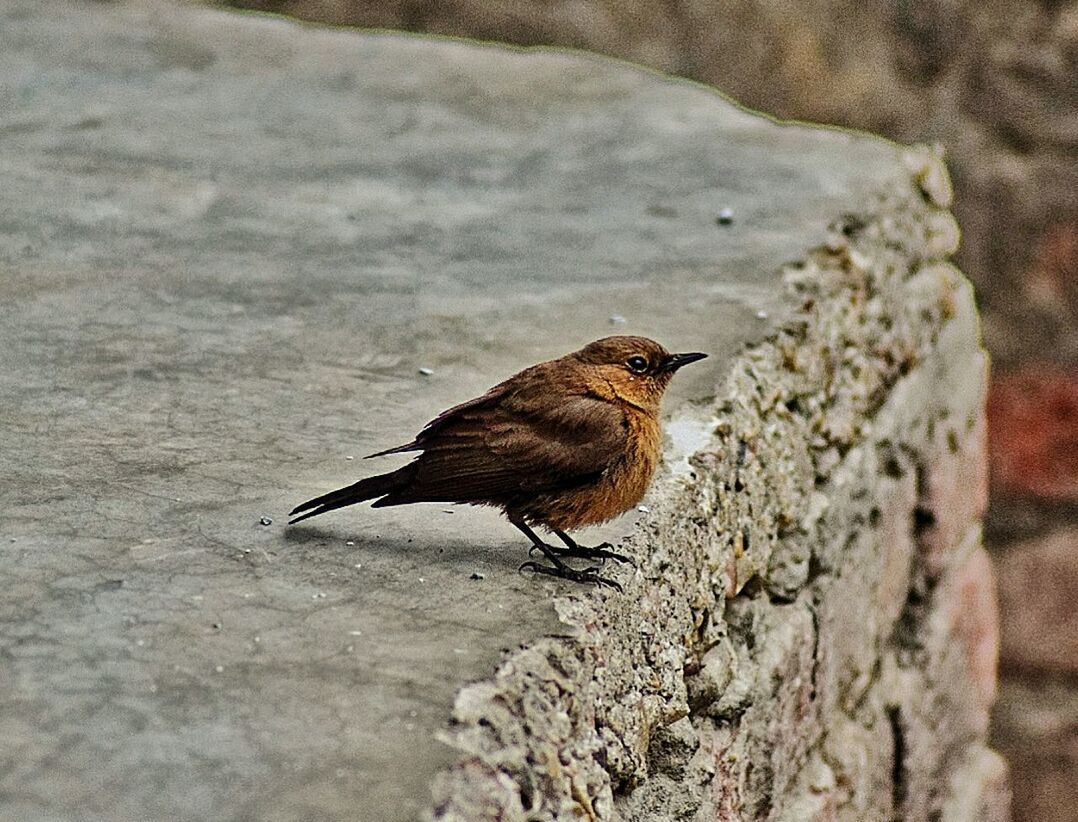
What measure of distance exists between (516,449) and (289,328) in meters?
0.98

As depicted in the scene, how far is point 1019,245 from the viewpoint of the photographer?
4.80 m

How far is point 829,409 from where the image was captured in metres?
3.36

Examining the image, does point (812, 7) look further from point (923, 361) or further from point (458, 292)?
point (458, 292)

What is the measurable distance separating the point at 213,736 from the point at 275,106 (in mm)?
3159

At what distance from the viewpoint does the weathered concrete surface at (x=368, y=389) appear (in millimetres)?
1796

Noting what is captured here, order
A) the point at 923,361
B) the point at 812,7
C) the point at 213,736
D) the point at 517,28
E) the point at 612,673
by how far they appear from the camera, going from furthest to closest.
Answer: the point at 517,28 < the point at 812,7 < the point at 923,361 < the point at 612,673 < the point at 213,736

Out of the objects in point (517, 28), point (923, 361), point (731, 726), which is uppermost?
point (517, 28)

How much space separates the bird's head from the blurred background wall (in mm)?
2507

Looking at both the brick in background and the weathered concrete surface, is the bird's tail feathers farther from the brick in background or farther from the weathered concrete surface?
the brick in background

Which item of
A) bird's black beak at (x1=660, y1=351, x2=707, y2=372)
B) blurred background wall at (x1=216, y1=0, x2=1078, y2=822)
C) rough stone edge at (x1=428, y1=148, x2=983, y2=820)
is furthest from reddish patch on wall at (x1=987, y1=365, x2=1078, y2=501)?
bird's black beak at (x1=660, y1=351, x2=707, y2=372)

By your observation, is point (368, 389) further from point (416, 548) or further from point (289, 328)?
point (416, 548)

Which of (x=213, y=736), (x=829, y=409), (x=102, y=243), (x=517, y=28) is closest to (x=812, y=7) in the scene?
(x=517, y=28)

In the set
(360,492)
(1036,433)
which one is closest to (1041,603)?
(1036,433)

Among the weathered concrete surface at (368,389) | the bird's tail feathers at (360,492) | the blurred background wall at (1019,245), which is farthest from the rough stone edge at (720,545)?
the blurred background wall at (1019,245)
